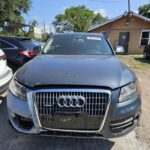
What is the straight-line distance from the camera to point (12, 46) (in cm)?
790

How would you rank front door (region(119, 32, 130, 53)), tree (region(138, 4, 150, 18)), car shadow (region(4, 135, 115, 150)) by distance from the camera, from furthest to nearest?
tree (region(138, 4, 150, 18)), front door (region(119, 32, 130, 53)), car shadow (region(4, 135, 115, 150))

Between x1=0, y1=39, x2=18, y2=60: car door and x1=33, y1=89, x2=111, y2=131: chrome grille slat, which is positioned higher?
x1=33, y1=89, x2=111, y2=131: chrome grille slat

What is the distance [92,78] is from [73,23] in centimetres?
6418

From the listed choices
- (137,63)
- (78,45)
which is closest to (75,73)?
(78,45)

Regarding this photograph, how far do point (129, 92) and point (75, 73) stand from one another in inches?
29.8

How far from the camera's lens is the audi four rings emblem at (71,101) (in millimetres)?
2904

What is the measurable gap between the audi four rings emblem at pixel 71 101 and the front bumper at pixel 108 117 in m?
0.35

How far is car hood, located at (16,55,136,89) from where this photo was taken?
9.91 feet

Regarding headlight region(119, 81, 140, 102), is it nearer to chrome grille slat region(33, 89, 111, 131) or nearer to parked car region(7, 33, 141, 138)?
parked car region(7, 33, 141, 138)

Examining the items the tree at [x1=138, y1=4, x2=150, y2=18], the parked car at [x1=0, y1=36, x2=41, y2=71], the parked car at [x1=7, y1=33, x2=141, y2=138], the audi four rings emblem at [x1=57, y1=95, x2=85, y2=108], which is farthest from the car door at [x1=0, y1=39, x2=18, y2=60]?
the tree at [x1=138, y1=4, x2=150, y2=18]

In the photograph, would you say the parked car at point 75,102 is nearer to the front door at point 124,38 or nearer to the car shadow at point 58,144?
the car shadow at point 58,144

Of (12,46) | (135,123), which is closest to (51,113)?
(135,123)

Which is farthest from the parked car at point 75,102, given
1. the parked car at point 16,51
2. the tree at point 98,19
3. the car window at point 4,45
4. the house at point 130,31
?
the tree at point 98,19

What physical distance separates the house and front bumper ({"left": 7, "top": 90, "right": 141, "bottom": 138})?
21.0m
